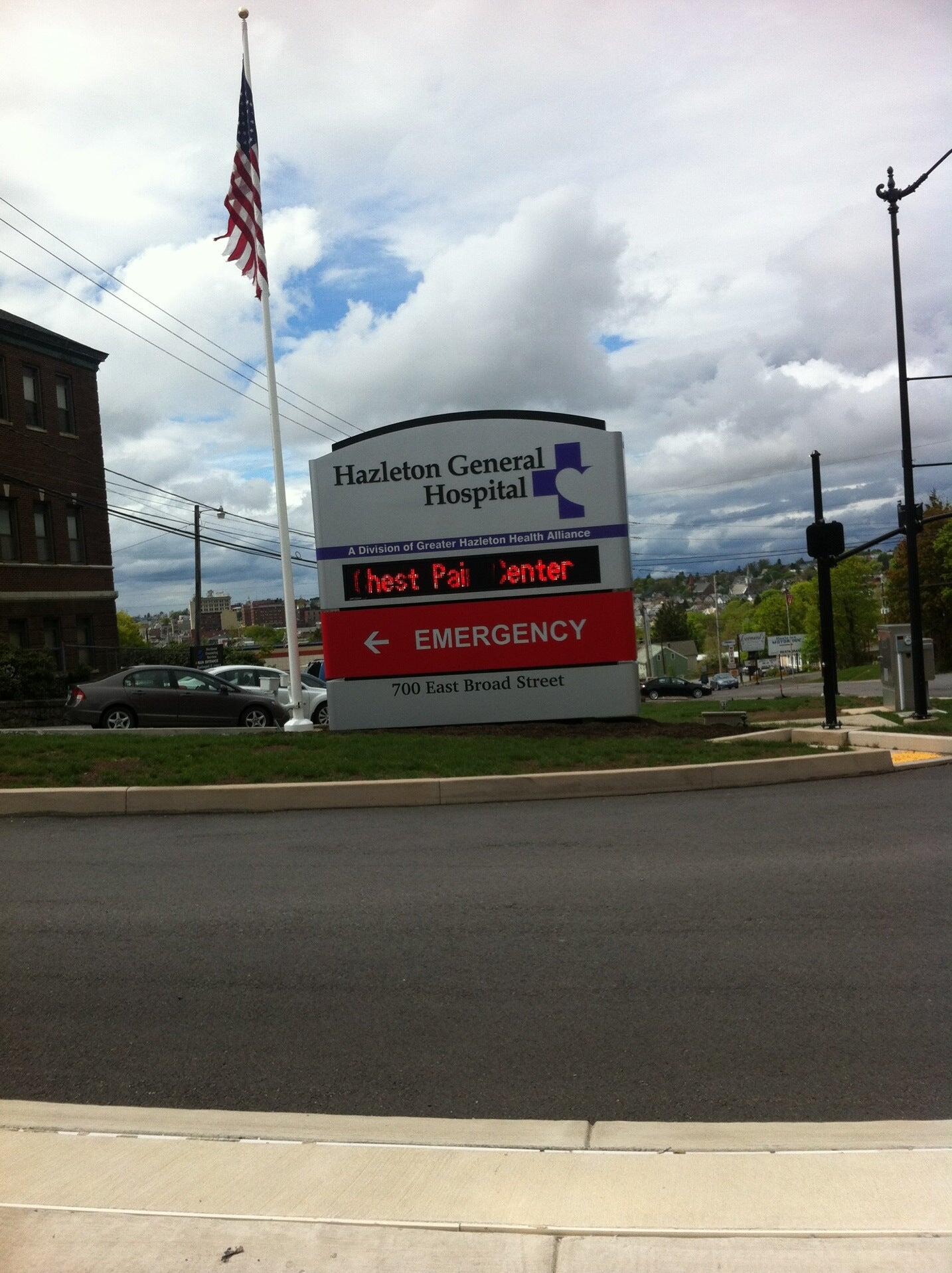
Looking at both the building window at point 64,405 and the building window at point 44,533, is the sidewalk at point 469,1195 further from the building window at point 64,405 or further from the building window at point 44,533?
the building window at point 64,405

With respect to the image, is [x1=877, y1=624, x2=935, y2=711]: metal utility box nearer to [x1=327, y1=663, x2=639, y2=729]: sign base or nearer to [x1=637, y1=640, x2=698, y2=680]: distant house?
[x1=327, y1=663, x2=639, y2=729]: sign base

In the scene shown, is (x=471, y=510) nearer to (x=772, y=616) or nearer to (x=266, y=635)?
(x=266, y=635)

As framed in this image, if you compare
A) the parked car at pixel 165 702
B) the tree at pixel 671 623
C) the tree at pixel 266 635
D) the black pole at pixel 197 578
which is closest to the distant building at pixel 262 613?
the tree at pixel 266 635

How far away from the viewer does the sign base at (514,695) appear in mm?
16969

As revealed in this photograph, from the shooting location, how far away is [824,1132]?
4254 millimetres

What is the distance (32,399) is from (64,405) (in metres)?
1.56

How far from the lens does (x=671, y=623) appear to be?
16438 centimetres

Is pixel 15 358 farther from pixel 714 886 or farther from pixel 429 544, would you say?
pixel 714 886

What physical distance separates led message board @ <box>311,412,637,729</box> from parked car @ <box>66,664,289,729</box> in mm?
4274

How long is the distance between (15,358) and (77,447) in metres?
3.68

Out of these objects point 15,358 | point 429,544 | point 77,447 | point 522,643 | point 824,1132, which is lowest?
point 824,1132

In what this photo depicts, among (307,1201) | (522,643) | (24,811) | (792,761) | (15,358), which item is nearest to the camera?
(307,1201)

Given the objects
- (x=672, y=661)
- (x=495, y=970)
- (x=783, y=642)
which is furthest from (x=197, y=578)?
(x=672, y=661)

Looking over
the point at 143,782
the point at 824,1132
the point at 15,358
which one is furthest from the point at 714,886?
the point at 15,358
